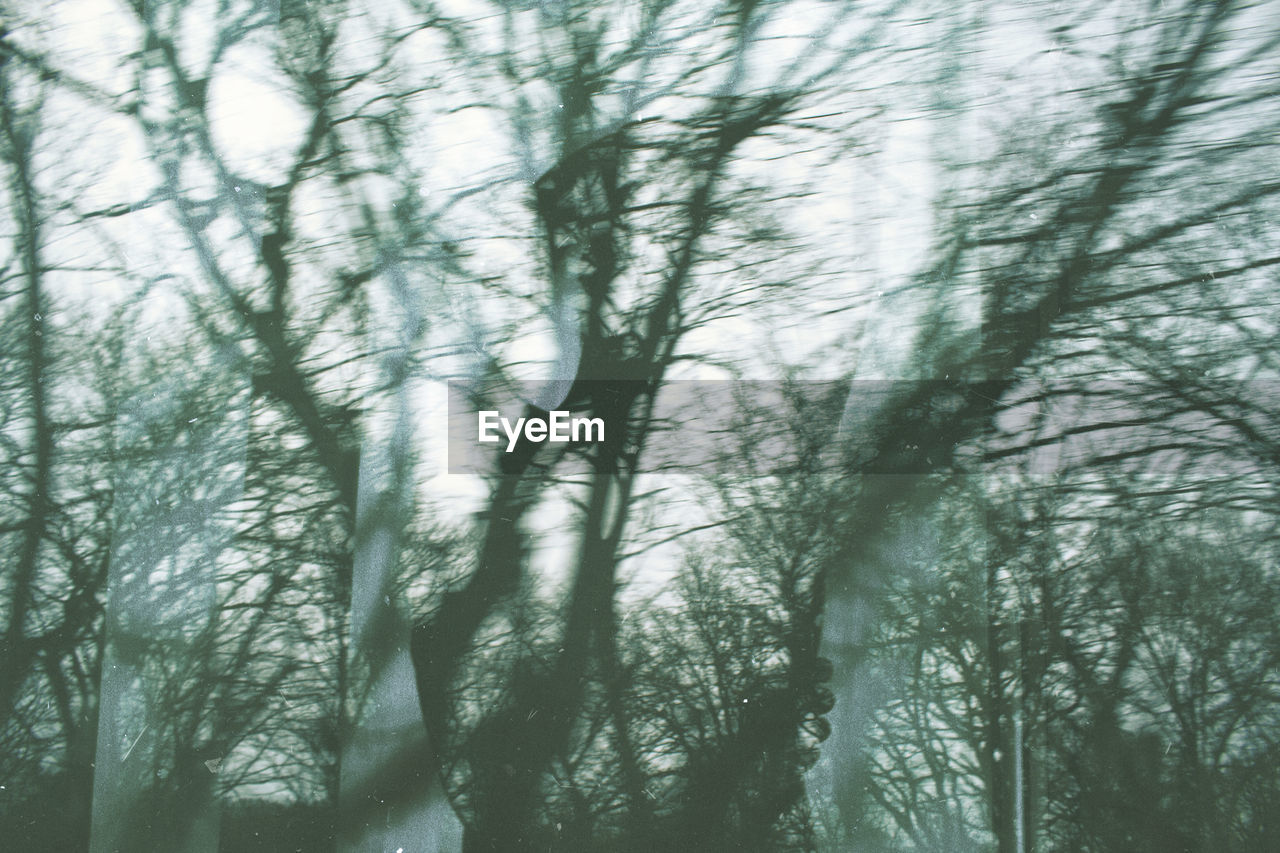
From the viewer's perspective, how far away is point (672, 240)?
8.74 ft

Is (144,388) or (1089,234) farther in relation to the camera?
(144,388)

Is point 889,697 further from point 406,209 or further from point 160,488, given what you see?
point 160,488

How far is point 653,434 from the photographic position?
258 centimetres

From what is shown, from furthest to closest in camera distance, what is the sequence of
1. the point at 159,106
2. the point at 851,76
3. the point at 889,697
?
1. the point at 159,106
2. the point at 851,76
3. the point at 889,697

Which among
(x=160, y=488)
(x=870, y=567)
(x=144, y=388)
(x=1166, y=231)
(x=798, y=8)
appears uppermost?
(x=798, y=8)

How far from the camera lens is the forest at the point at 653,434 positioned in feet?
7.91

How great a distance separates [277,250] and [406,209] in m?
0.47

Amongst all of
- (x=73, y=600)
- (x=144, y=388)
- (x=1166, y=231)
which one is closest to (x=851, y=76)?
(x=1166, y=231)

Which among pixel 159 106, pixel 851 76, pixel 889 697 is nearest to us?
pixel 889 697

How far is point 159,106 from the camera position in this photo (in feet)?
9.34

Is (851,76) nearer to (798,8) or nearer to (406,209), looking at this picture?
(798,8)

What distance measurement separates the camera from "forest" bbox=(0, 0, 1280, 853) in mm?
2410

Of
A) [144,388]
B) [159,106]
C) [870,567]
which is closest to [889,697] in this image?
[870,567]

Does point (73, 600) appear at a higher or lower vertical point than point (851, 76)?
lower
